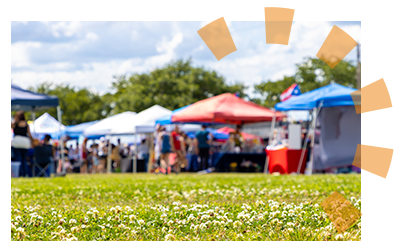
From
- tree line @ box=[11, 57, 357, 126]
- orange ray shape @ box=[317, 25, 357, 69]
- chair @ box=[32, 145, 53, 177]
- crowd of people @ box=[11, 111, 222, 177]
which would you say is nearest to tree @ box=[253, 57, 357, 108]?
tree line @ box=[11, 57, 357, 126]

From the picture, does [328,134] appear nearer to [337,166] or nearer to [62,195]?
[337,166]

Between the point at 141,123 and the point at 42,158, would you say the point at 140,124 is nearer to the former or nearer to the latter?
the point at 141,123

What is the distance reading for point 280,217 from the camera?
200 inches

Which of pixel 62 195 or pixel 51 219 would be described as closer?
pixel 51 219

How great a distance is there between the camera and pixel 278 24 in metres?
3.60

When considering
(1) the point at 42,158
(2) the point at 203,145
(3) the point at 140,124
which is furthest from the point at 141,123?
(1) the point at 42,158

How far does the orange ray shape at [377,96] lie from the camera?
3.42m

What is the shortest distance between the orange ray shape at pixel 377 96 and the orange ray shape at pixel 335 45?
32 centimetres

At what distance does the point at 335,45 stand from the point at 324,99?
1138 centimetres

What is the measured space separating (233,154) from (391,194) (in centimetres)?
1536

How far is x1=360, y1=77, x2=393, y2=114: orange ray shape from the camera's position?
3.42 m

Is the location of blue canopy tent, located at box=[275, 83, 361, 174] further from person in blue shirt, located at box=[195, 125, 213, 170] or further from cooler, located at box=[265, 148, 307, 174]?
person in blue shirt, located at box=[195, 125, 213, 170]
